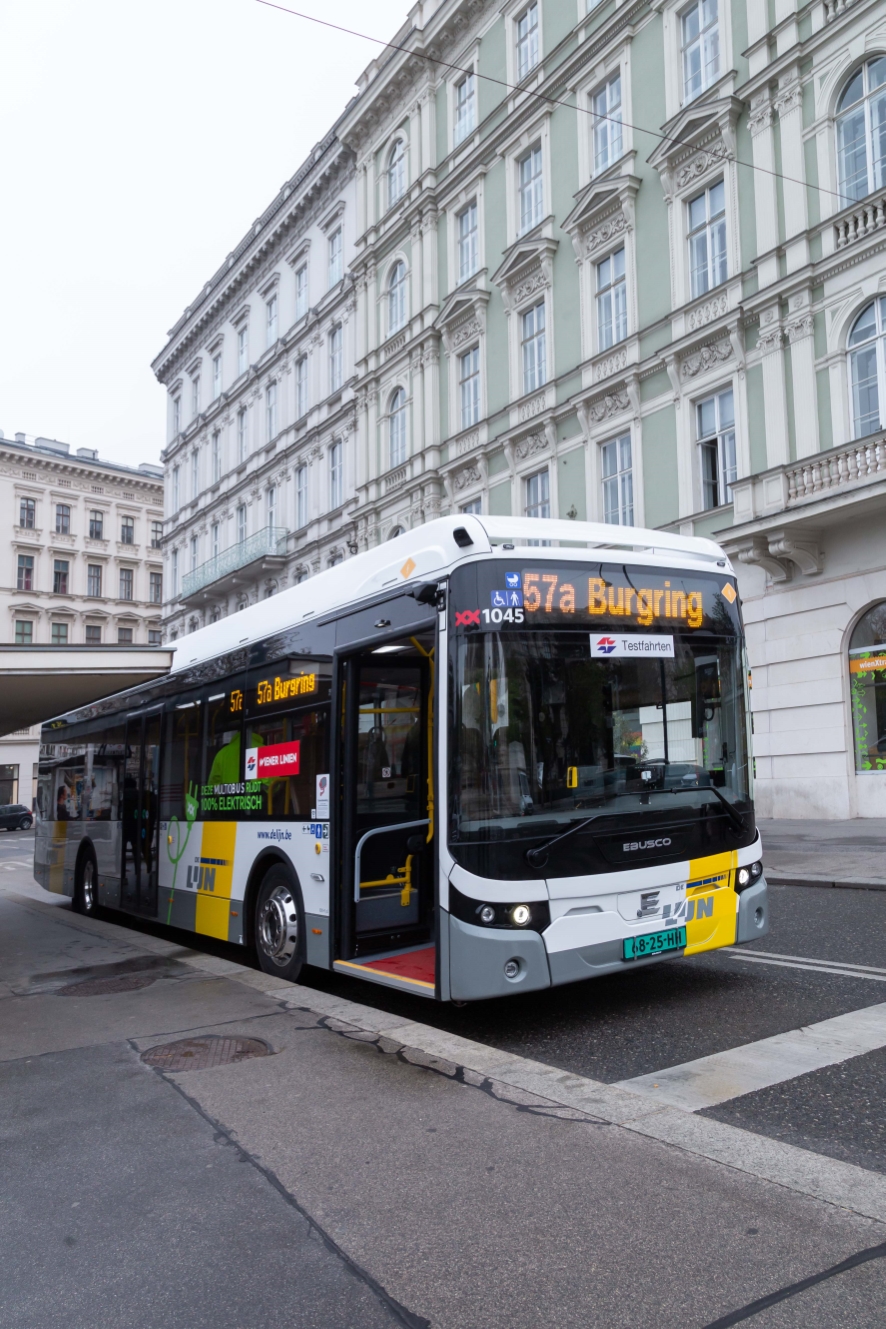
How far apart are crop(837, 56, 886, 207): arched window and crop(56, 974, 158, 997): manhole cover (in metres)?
16.8

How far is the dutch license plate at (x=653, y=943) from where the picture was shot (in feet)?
19.8

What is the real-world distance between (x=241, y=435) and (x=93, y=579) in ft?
90.1

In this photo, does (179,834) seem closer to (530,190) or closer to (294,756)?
(294,756)

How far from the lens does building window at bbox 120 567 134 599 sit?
67.4 meters

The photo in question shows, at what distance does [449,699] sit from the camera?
586cm

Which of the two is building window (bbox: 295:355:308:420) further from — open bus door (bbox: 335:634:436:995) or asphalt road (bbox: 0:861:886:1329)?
asphalt road (bbox: 0:861:886:1329)

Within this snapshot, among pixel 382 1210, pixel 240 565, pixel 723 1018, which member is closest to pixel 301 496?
pixel 240 565

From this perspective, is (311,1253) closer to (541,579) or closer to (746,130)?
(541,579)

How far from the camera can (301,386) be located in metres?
38.1

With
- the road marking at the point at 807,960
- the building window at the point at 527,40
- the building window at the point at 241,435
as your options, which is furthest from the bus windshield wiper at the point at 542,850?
the building window at the point at 241,435

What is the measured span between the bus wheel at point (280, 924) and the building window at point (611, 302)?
17.9 metres

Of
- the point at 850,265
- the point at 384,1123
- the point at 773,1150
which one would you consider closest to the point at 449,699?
the point at 384,1123

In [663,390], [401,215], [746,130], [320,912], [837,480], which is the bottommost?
[320,912]

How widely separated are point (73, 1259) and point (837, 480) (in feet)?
55.0
